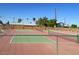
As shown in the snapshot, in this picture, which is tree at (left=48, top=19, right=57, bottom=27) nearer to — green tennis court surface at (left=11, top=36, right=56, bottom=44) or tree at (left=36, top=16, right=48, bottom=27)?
tree at (left=36, top=16, right=48, bottom=27)

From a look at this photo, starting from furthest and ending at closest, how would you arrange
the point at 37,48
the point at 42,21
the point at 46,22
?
the point at 37,48 < the point at 46,22 < the point at 42,21

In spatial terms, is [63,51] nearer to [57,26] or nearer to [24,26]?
[57,26]

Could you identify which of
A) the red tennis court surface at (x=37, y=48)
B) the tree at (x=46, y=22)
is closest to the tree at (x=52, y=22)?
the tree at (x=46, y=22)

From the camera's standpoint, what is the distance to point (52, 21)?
15.7ft

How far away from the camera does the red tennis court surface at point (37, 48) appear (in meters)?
4.83

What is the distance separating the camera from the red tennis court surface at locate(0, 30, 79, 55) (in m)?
4.83

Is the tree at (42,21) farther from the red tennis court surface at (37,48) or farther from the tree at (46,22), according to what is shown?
the red tennis court surface at (37,48)

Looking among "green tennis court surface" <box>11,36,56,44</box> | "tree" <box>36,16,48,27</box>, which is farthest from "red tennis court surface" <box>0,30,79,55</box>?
"tree" <box>36,16,48,27</box>

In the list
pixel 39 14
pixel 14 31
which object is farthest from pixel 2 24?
pixel 39 14

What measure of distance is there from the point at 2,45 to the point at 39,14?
935 mm

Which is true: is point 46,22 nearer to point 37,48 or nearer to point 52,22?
point 52,22

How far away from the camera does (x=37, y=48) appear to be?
5.16 m

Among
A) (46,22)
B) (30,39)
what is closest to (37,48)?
(30,39)

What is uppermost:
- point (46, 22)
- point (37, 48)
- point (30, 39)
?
point (46, 22)
